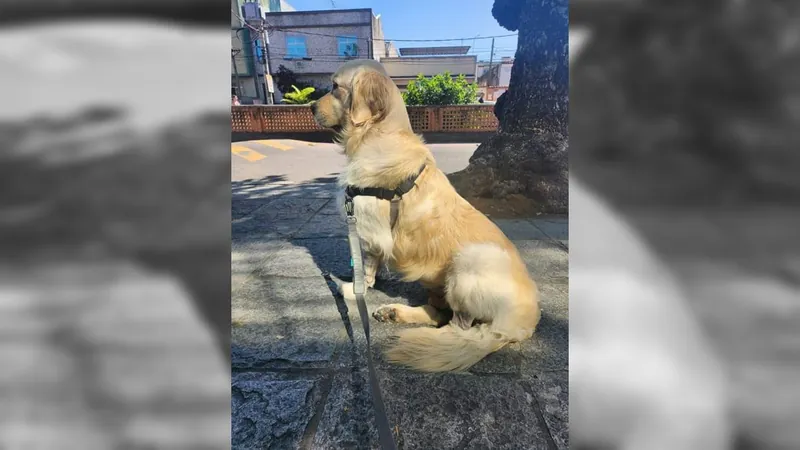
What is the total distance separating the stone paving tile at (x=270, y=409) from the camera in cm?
132

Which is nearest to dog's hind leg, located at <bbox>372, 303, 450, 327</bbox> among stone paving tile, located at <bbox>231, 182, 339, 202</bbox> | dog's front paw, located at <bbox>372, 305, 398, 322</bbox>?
dog's front paw, located at <bbox>372, 305, 398, 322</bbox>

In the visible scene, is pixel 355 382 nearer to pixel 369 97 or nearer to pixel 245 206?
pixel 369 97

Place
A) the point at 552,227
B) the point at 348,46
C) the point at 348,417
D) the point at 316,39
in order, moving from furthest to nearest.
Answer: the point at 316,39
the point at 348,46
the point at 552,227
the point at 348,417

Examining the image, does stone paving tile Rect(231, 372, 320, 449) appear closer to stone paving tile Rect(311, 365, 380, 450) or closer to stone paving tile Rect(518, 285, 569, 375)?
stone paving tile Rect(311, 365, 380, 450)

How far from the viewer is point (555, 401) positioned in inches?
60.3

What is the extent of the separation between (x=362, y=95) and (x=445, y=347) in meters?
1.75

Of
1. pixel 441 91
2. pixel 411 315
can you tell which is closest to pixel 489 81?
pixel 441 91

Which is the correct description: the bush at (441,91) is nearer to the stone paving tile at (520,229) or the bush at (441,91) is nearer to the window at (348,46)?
the window at (348,46)

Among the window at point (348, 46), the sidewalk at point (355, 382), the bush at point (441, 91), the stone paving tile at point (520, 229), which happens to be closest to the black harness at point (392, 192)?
the sidewalk at point (355, 382)

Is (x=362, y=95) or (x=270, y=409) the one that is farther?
(x=362, y=95)

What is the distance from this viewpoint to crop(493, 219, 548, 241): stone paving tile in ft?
13.6

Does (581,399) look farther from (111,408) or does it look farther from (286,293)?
(286,293)

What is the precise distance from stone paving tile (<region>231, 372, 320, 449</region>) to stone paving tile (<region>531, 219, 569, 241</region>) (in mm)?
3326

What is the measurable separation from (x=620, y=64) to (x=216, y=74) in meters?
0.64
